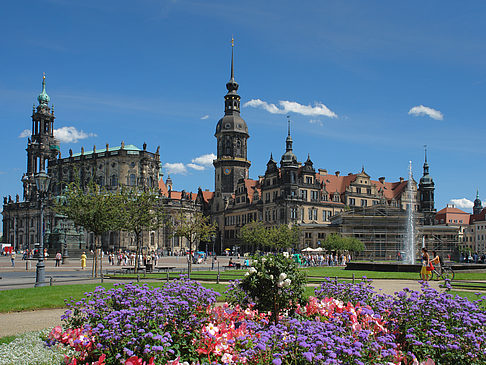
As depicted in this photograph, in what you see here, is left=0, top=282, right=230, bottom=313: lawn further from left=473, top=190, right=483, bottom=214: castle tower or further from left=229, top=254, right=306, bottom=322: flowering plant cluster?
left=473, top=190, right=483, bottom=214: castle tower

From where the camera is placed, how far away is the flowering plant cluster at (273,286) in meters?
10.7

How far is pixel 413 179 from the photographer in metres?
102

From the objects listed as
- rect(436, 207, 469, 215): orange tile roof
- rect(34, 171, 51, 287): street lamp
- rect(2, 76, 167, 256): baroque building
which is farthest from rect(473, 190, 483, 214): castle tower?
rect(34, 171, 51, 287): street lamp

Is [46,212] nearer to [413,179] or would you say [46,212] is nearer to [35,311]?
[413,179]

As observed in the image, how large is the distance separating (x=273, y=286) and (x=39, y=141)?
137 metres

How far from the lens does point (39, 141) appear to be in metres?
134

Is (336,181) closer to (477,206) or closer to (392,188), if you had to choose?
(392,188)

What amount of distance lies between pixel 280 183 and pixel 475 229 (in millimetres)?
74884

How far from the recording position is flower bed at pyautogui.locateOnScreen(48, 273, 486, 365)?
7098 millimetres

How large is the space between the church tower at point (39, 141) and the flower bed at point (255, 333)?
132 meters

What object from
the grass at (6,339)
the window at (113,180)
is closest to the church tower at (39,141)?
the window at (113,180)

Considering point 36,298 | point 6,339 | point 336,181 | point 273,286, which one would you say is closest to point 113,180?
point 336,181

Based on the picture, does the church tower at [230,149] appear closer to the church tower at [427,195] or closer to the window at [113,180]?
the window at [113,180]

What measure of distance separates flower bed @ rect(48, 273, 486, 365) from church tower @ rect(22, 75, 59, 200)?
131894 mm
